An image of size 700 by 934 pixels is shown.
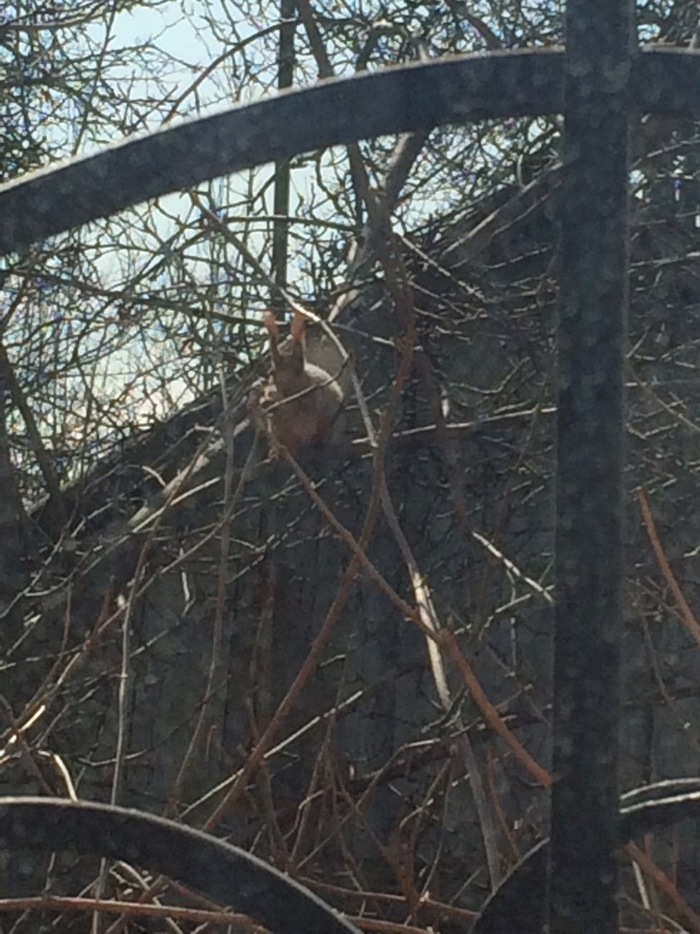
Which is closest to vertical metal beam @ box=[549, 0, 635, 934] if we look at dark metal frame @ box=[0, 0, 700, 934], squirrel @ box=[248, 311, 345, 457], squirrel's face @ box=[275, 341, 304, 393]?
dark metal frame @ box=[0, 0, 700, 934]

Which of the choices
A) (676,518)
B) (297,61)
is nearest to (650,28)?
(297,61)

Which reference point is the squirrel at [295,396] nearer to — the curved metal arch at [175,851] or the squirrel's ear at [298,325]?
the squirrel's ear at [298,325]

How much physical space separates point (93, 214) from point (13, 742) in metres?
0.90

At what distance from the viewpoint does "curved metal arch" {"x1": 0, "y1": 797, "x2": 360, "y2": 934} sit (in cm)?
35

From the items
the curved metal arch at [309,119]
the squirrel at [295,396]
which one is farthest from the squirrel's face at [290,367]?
the curved metal arch at [309,119]

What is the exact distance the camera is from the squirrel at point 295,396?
118 cm

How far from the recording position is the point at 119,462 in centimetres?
147

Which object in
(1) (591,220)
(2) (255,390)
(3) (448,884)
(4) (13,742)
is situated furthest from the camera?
(3) (448,884)

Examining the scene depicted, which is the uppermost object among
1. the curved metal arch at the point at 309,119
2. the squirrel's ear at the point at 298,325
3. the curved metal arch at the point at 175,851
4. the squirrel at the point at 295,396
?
the curved metal arch at the point at 309,119

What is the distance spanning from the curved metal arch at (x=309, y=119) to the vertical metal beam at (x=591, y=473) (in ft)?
0.06

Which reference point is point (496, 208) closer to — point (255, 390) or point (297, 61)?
point (297, 61)

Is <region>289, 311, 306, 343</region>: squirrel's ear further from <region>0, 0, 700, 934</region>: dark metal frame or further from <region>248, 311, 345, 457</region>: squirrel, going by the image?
<region>0, 0, 700, 934</region>: dark metal frame

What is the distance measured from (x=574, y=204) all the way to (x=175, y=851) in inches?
8.3

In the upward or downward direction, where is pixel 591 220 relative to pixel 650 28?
downward
